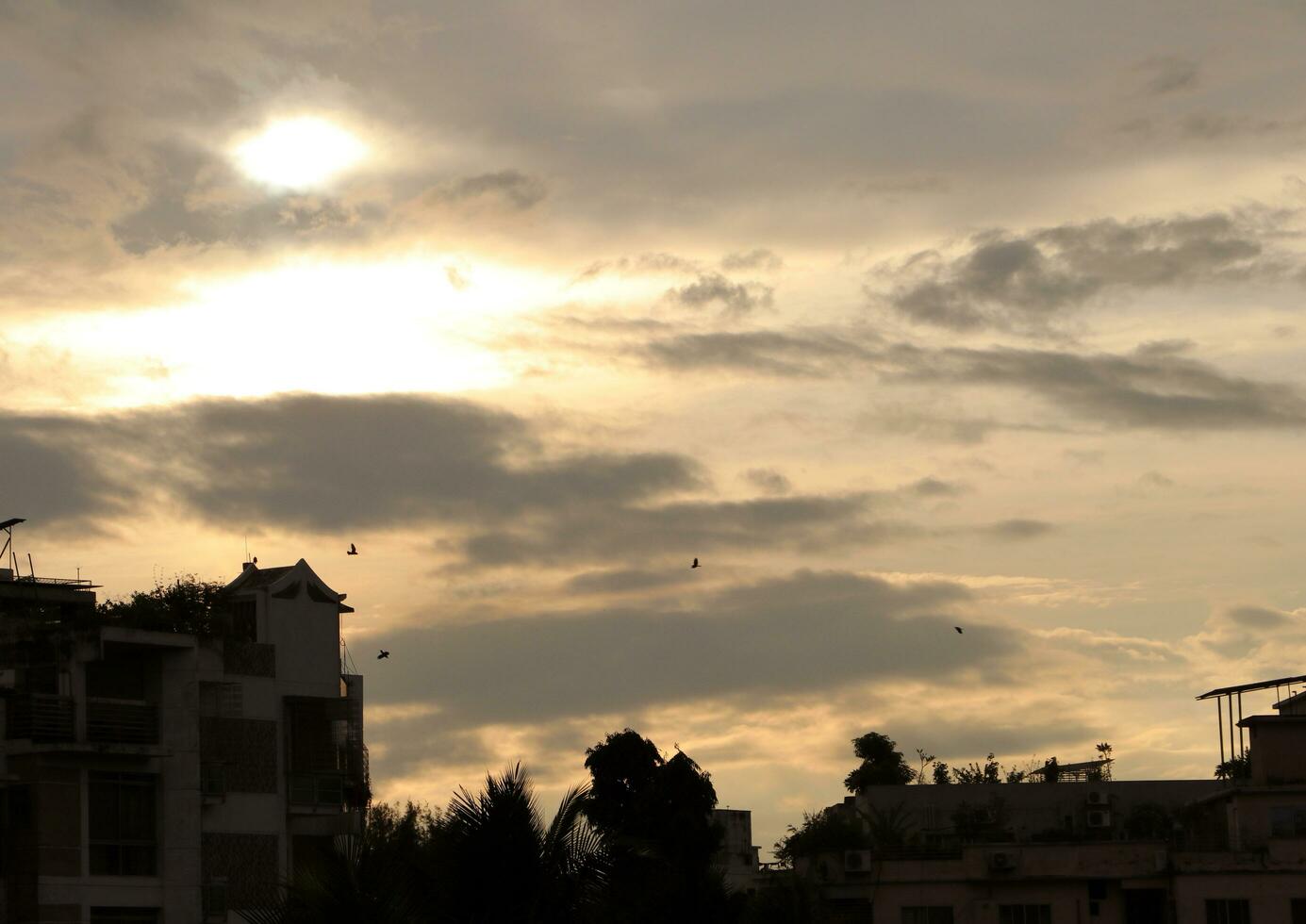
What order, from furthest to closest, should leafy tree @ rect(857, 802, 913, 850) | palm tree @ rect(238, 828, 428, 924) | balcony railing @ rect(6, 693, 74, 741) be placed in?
leafy tree @ rect(857, 802, 913, 850) < balcony railing @ rect(6, 693, 74, 741) < palm tree @ rect(238, 828, 428, 924)

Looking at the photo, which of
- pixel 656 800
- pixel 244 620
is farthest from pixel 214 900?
pixel 656 800

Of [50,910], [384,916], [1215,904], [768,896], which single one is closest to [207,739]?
[50,910]

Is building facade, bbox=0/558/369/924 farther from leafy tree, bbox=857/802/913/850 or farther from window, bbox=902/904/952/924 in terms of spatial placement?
leafy tree, bbox=857/802/913/850

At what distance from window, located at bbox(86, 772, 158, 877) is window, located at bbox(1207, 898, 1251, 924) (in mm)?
39793

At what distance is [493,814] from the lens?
2217 cm

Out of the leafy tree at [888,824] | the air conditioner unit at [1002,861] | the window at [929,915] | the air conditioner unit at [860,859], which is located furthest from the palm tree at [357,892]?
the leafy tree at [888,824]

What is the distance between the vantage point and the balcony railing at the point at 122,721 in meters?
58.6

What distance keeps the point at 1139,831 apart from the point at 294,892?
7066 cm

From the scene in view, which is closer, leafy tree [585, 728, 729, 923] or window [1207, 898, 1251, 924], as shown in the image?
window [1207, 898, 1251, 924]

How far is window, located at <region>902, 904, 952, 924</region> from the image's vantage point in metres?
72.4

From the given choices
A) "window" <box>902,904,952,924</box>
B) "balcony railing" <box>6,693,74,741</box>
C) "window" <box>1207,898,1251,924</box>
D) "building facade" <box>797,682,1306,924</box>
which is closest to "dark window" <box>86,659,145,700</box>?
"balcony railing" <box>6,693,74,741</box>

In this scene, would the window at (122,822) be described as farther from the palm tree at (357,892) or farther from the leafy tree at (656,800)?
the palm tree at (357,892)

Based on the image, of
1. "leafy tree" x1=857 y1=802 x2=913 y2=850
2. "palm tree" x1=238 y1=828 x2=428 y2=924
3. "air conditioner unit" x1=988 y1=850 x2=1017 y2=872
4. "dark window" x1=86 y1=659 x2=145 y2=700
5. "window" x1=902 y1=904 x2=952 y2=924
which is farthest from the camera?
"leafy tree" x1=857 y1=802 x2=913 y2=850

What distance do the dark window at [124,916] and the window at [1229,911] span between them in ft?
130
